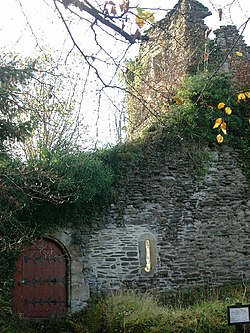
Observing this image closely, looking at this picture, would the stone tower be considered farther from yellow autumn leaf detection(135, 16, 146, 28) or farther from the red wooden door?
yellow autumn leaf detection(135, 16, 146, 28)

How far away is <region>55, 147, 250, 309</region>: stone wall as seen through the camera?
11.1 metres

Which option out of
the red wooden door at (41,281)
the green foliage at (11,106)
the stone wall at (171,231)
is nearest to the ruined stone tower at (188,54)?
the stone wall at (171,231)

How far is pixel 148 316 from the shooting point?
327 inches

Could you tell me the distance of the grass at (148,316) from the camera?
7.84m

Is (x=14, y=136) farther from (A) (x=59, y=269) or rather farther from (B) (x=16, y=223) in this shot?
(A) (x=59, y=269)

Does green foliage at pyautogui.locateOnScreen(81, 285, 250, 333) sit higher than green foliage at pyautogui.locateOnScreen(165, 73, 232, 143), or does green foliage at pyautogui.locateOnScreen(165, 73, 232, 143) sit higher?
green foliage at pyautogui.locateOnScreen(165, 73, 232, 143)

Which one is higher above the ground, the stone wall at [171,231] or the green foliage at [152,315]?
the stone wall at [171,231]

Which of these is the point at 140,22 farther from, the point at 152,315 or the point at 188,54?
the point at 188,54

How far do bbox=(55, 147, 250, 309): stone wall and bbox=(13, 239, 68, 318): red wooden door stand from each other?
349mm

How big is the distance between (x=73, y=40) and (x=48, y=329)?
23.9ft

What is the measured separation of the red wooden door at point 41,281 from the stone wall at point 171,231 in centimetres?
35

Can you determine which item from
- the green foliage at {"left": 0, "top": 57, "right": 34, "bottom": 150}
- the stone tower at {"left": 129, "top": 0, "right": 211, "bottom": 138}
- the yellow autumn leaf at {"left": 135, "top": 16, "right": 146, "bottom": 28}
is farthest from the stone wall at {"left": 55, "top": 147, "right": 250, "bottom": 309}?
the yellow autumn leaf at {"left": 135, "top": 16, "right": 146, "bottom": 28}

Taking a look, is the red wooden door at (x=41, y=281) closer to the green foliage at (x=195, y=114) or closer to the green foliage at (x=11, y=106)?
the green foliage at (x=11, y=106)

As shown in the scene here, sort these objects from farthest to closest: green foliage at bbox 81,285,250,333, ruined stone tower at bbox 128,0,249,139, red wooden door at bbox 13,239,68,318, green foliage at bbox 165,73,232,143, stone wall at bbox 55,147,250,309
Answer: ruined stone tower at bbox 128,0,249,139
green foliage at bbox 165,73,232,143
stone wall at bbox 55,147,250,309
red wooden door at bbox 13,239,68,318
green foliage at bbox 81,285,250,333
